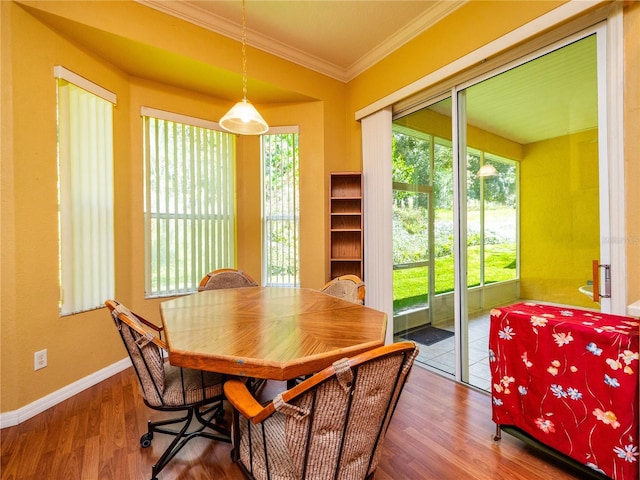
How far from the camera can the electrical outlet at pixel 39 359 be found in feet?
6.92

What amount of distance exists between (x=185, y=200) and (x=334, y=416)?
3.01m

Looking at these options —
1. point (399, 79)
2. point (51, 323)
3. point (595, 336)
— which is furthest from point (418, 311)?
point (51, 323)

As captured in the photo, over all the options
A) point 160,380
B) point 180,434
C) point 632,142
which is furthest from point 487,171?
point 180,434

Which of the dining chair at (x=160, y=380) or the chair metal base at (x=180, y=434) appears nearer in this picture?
the dining chair at (x=160, y=380)

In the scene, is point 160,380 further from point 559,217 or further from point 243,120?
point 559,217

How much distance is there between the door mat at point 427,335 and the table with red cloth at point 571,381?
1.00 m

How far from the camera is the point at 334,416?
842 mm

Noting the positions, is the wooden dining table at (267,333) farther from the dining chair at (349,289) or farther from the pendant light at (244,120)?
the pendant light at (244,120)

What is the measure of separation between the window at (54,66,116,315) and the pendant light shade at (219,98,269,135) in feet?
4.50

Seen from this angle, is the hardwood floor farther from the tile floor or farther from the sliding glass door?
the sliding glass door

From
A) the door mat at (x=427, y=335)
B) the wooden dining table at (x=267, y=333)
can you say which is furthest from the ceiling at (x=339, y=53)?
the wooden dining table at (x=267, y=333)

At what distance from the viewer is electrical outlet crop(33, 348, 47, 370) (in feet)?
6.92

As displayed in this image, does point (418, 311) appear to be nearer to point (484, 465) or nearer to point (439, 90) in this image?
point (484, 465)

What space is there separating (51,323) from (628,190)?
4.09 metres
